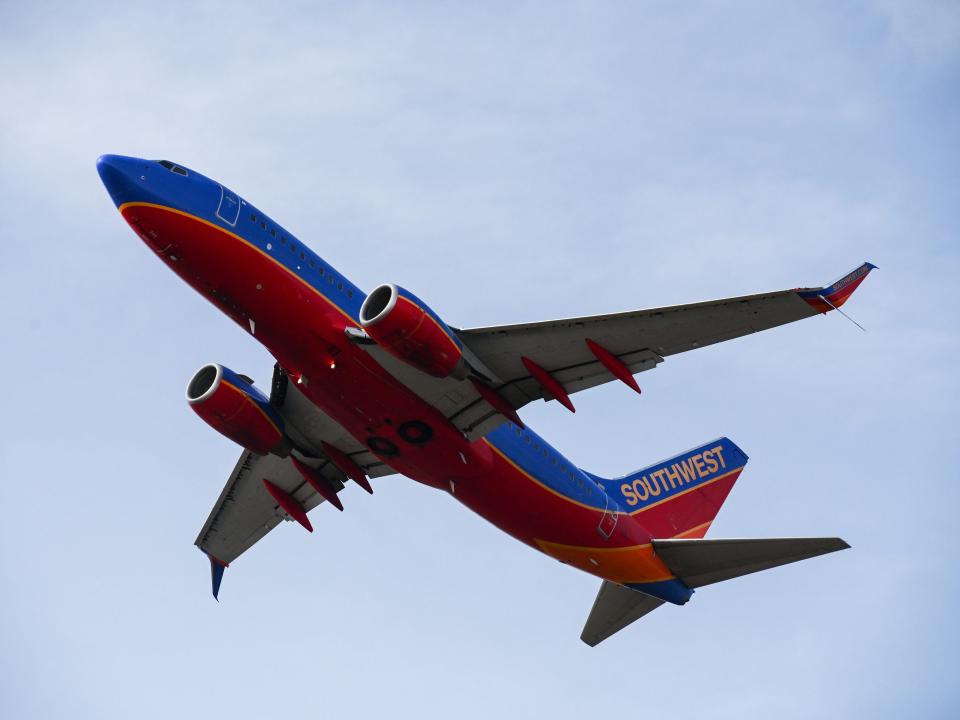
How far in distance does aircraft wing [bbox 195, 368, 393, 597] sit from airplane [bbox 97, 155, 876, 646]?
0.08 metres

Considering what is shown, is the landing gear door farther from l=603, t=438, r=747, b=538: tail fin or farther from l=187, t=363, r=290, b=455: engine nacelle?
l=603, t=438, r=747, b=538: tail fin

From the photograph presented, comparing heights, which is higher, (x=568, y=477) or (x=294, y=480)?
(x=568, y=477)

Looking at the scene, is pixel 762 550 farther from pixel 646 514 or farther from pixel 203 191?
pixel 203 191

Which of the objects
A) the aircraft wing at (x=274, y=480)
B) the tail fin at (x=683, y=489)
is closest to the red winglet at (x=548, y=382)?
the aircraft wing at (x=274, y=480)

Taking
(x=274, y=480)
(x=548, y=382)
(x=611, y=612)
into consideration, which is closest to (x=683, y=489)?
(x=611, y=612)

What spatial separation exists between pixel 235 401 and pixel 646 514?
45.5ft

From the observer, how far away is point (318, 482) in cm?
3472

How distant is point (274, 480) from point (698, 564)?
1377cm

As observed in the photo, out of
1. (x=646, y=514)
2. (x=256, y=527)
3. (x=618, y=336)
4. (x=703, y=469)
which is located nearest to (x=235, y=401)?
(x=256, y=527)

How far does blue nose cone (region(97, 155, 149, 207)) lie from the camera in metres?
26.3

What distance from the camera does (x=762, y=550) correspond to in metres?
32.5

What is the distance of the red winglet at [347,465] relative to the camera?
3362 centimetres

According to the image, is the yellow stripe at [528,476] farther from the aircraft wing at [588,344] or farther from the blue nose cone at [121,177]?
the blue nose cone at [121,177]

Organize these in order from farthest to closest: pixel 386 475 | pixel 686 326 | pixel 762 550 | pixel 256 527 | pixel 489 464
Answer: pixel 256 527 → pixel 386 475 → pixel 762 550 → pixel 489 464 → pixel 686 326
